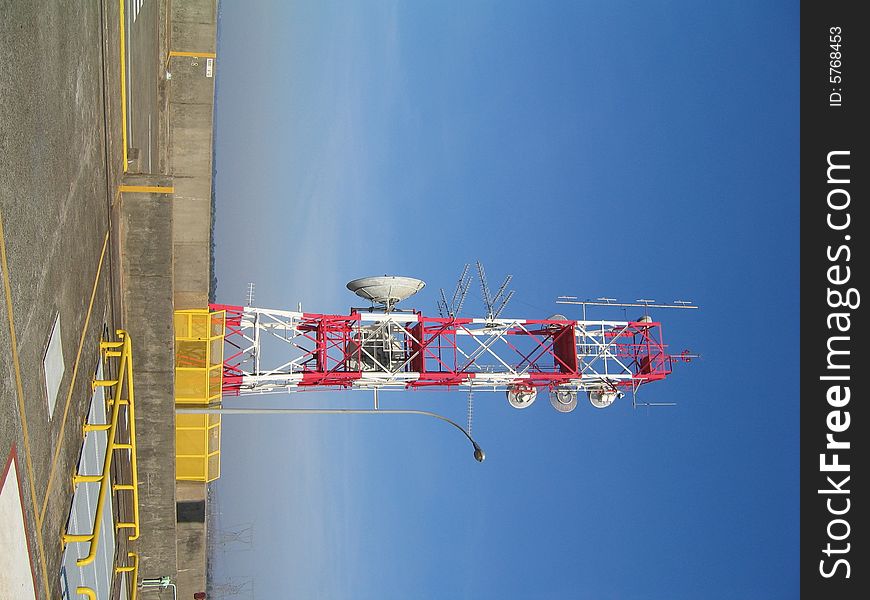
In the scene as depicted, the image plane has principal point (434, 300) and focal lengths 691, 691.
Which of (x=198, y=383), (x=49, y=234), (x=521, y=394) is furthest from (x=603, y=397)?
(x=49, y=234)

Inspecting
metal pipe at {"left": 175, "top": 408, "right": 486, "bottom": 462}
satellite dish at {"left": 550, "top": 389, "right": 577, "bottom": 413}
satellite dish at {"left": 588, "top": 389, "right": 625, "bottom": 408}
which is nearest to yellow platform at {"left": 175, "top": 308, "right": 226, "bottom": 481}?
metal pipe at {"left": 175, "top": 408, "right": 486, "bottom": 462}

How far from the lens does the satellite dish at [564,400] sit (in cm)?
2577

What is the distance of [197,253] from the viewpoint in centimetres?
2205

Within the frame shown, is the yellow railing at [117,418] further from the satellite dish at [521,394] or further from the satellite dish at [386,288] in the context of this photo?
the satellite dish at [521,394]

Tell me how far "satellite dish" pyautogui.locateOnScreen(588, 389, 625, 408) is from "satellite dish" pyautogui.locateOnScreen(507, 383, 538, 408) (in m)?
2.29

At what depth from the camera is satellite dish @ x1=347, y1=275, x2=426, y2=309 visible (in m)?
23.6

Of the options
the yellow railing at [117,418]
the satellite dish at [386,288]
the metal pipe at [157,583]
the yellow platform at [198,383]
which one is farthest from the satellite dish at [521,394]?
the yellow railing at [117,418]

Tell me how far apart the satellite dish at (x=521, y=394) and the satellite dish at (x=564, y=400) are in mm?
900

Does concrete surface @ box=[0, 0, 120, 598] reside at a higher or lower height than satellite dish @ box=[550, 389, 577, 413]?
higher

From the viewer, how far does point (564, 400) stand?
2581 cm

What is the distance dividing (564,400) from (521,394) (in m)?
1.68

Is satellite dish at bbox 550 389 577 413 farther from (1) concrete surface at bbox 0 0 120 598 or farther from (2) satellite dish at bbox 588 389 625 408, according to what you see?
(1) concrete surface at bbox 0 0 120 598

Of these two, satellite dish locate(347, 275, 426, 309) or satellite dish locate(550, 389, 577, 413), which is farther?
satellite dish locate(550, 389, 577, 413)

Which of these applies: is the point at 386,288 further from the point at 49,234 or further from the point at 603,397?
the point at 49,234
